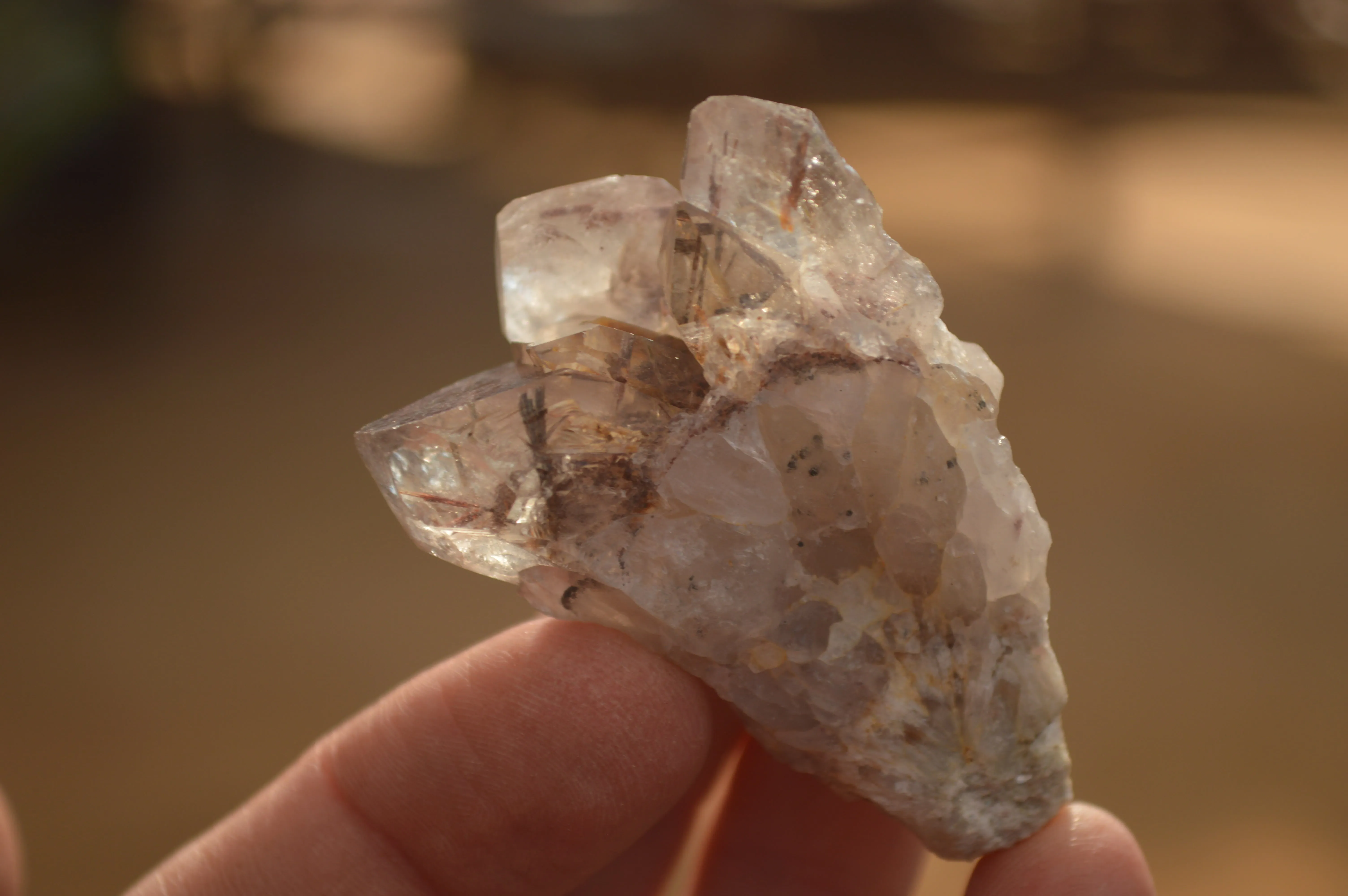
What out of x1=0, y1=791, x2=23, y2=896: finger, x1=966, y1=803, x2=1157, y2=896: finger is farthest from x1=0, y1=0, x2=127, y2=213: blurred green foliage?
x1=966, y1=803, x2=1157, y2=896: finger

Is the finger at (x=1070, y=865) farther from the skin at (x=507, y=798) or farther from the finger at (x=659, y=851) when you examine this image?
the finger at (x=659, y=851)

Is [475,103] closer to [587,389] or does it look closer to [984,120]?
[984,120]

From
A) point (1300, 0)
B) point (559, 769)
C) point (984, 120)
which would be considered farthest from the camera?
point (1300, 0)

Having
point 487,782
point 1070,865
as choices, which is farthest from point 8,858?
point 1070,865

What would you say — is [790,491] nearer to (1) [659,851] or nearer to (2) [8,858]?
(1) [659,851]

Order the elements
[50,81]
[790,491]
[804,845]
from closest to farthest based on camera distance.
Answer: [790,491]
[804,845]
[50,81]

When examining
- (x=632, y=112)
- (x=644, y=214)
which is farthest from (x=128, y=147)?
(x=644, y=214)

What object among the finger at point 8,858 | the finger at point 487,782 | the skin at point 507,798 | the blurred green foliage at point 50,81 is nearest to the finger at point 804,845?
the skin at point 507,798
